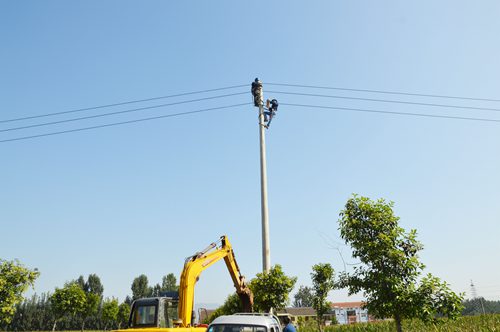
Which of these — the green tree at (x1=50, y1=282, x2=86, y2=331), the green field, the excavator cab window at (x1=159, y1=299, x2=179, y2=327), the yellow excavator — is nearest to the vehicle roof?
the yellow excavator

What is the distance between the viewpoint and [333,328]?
32.5 m

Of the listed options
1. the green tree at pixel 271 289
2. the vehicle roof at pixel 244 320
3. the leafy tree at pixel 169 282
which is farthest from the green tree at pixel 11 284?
the leafy tree at pixel 169 282

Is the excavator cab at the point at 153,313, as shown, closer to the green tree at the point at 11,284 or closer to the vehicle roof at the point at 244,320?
the vehicle roof at the point at 244,320

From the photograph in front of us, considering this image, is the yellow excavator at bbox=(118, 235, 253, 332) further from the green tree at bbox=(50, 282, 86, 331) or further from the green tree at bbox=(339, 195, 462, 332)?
the green tree at bbox=(50, 282, 86, 331)

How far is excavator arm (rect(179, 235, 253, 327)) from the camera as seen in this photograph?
12711 mm

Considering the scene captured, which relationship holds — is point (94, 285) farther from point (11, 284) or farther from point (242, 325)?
point (242, 325)

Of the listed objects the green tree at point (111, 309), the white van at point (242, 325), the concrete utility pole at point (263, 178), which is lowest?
the green tree at point (111, 309)

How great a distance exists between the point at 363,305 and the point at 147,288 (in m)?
98.7

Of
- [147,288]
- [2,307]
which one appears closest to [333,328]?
[2,307]

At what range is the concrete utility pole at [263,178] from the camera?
814 inches

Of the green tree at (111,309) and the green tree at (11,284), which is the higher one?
the green tree at (11,284)

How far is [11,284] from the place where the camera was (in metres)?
25.2

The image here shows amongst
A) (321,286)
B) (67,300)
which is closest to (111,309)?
(67,300)

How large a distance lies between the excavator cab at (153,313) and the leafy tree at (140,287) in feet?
312
